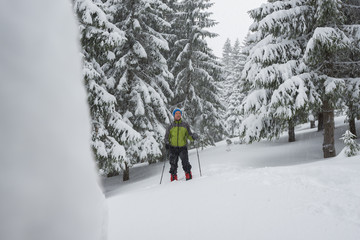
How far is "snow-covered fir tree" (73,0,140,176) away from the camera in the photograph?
754cm

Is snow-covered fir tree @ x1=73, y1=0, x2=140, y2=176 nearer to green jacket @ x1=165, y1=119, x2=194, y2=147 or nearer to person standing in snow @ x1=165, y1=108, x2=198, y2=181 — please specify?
person standing in snow @ x1=165, y1=108, x2=198, y2=181

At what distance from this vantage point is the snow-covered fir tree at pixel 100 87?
24.7ft

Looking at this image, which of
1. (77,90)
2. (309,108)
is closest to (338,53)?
(309,108)

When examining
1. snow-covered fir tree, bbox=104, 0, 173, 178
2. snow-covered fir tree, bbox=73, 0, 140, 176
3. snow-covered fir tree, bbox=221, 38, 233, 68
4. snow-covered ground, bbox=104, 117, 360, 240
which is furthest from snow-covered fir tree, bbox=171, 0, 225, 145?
snow-covered fir tree, bbox=221, 38, 233, 68

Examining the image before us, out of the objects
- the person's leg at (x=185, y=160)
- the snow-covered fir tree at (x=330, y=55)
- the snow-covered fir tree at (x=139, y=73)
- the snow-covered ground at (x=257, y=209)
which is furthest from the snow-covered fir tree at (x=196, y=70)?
the snow-covered ground at (x=257, y=209)

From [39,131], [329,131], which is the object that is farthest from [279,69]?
[39,131]

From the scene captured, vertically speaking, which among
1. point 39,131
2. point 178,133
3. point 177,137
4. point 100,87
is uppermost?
point 100,87

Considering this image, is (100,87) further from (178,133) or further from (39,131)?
(39,131)

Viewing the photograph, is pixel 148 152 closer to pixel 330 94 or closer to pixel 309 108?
pixel 309 108

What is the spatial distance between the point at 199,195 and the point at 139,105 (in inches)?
299

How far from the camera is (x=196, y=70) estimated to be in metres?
15.1

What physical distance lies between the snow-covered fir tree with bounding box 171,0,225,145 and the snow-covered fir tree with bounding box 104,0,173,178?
2.48m

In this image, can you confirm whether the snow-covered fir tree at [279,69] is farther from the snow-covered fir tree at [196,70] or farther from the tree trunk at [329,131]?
the snow-covered fir tree at [196,70]

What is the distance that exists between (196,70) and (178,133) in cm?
920
